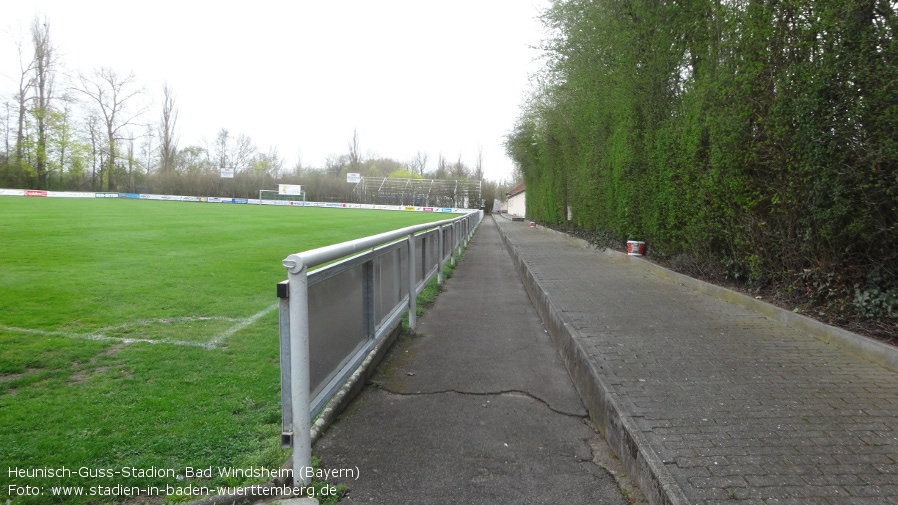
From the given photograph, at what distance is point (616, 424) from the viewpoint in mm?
3379

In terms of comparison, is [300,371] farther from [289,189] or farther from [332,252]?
[289,189]

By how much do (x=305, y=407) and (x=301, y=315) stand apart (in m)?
0.51

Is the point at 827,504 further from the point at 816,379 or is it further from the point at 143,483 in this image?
the point at 143,483

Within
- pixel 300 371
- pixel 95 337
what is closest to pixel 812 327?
pixel 300 371

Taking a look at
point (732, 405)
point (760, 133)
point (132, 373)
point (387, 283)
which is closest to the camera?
point (732, 405)

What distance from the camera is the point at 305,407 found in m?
2.86

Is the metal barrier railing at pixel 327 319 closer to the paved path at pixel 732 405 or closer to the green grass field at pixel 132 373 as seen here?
the green grass field at pixel 132 373

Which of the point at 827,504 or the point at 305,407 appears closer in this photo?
the point at 827,504

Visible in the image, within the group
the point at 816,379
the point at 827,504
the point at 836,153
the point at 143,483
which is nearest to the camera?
the point at 827,504

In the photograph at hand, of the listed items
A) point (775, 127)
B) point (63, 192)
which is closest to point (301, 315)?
point (775, 127)

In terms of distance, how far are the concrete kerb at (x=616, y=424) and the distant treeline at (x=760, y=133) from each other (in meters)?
2.73

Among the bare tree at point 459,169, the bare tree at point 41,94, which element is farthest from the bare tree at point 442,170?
the bare tree at point 41,94

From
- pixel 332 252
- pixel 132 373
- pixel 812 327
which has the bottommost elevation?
pixel 132 373

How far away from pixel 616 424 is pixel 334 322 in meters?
1.96
